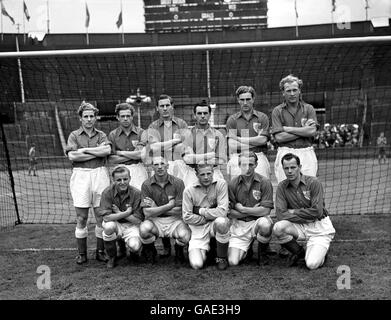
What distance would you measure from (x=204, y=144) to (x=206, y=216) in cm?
84

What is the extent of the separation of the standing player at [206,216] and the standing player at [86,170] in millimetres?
1009

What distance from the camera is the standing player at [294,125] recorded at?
462 centimetres

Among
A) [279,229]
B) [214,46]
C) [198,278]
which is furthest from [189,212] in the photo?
[214,46]

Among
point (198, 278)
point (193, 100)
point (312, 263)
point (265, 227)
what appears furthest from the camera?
point (193, 100)

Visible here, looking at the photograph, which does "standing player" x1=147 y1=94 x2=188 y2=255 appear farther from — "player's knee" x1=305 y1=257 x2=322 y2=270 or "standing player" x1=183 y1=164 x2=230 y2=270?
"player's knee" x1=305 y1=257 x2=322 y2=270

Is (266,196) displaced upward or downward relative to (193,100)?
downward

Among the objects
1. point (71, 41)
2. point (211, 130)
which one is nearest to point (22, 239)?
point (211, 130)

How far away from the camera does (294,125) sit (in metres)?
4.70

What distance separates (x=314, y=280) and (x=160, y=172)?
1.78 m

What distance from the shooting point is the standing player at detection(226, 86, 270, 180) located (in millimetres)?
4715

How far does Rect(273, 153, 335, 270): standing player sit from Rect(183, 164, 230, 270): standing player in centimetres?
53

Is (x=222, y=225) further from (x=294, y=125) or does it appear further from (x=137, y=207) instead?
(x=294, y=125)

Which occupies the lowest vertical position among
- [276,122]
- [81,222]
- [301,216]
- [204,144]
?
[81,222]
